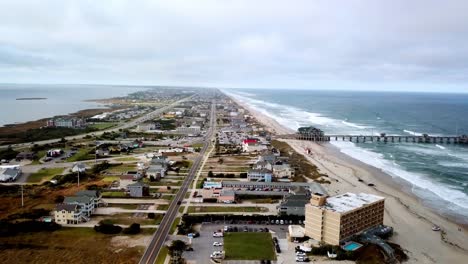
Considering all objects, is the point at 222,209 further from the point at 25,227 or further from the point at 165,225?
the point at 25,227

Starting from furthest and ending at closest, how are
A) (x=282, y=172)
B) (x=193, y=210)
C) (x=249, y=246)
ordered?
(x=282, y=172), (x=193, y=210), (x=249, y=246)

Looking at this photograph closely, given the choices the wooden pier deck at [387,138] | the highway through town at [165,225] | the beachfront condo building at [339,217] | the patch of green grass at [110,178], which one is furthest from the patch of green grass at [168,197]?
the wooden pier deck at [387,138]

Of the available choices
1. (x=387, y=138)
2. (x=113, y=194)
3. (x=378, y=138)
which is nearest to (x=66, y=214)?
(x=113, y=194)

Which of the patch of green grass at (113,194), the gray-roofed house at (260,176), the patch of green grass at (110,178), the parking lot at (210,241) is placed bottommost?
the parking lot at (210,241)

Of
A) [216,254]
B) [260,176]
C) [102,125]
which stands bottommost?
[216,254]

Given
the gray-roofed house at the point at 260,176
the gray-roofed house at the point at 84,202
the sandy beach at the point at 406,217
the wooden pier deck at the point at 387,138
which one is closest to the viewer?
the sandy beach at the point at 406,217

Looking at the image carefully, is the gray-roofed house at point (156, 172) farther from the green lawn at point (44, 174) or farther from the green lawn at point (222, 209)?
the green lawn at point (44, 174)
